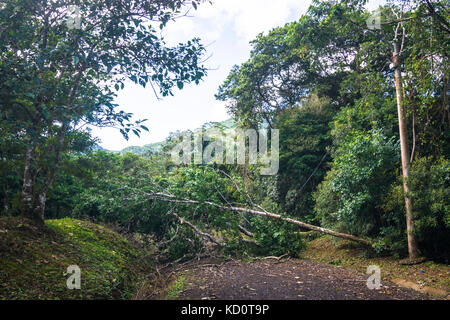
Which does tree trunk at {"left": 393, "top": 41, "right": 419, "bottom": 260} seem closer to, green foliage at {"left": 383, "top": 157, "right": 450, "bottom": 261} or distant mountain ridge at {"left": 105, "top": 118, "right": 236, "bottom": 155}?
green foliage at {"left": 383, "top": 157, "right": 450, "bottom": 261}

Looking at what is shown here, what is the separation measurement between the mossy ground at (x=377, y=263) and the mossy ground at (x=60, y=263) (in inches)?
214

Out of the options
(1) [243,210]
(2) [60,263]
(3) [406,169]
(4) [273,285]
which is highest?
(3) [406,169]

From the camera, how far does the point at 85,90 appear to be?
4180 millimetres

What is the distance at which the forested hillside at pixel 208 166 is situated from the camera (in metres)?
3.35

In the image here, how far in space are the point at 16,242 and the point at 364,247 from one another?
8866 mm

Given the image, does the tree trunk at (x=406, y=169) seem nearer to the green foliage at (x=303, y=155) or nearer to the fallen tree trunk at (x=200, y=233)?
the fallen tree trunk at (x=200, y=233)

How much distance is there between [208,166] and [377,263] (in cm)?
539

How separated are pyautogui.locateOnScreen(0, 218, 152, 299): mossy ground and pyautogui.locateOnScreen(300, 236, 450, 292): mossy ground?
5.43 m

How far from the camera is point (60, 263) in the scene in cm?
358

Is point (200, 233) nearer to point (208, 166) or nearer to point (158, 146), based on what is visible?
point (208, 166)

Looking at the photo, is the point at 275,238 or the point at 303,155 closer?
the point at 275,238

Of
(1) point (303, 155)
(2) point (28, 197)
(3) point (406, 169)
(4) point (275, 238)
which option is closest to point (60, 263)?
(2) point (28, 197)

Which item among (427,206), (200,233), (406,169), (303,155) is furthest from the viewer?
(303,155)

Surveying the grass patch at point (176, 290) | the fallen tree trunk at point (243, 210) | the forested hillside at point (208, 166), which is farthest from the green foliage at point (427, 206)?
the grass patch at point (176, 290)
